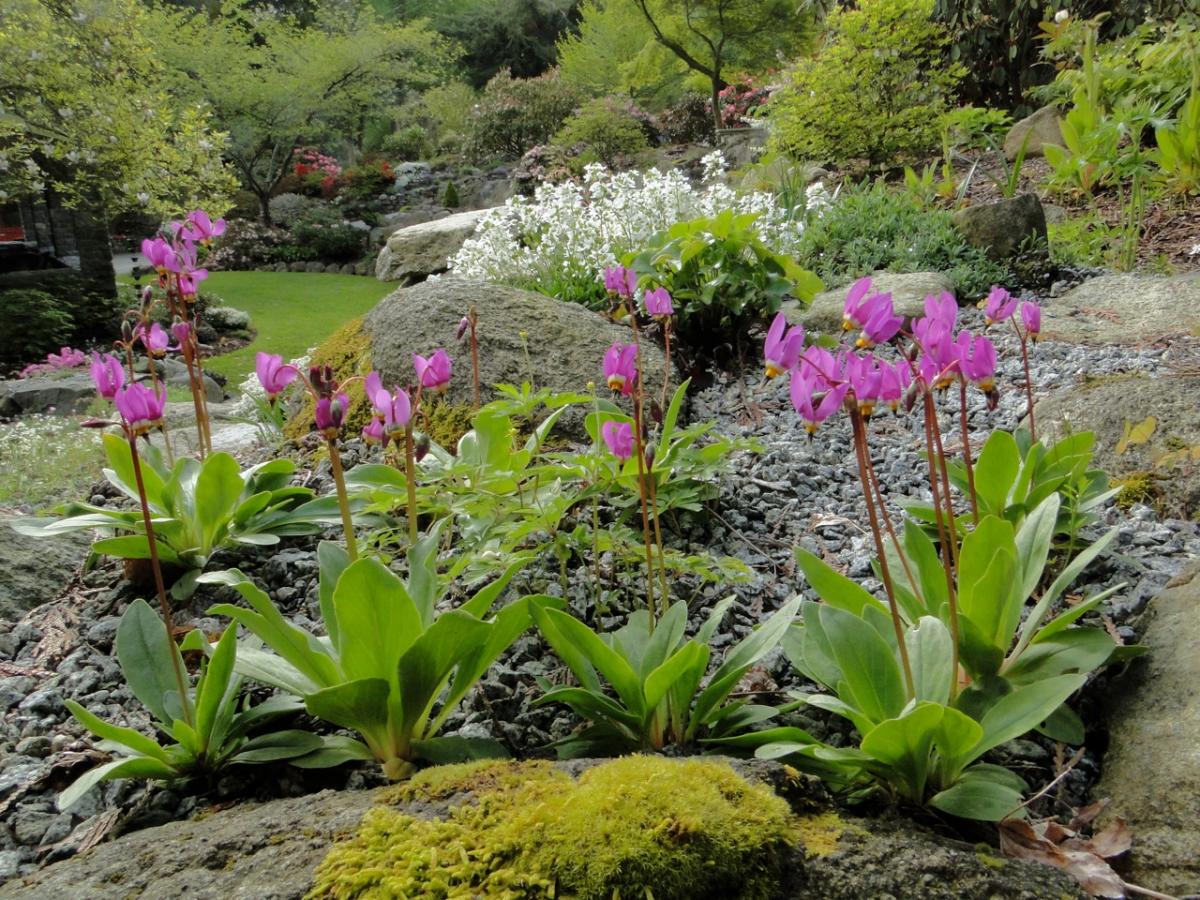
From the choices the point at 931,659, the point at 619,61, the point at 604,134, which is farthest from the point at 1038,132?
the point at 619,61

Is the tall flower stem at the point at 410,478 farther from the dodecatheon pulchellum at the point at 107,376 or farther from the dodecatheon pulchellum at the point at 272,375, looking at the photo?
the dodecatheon pulchellum at the point at 107,376

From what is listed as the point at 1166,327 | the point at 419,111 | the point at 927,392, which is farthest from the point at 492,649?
the point at 419,111

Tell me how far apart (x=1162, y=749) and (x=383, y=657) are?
1284 millimetres

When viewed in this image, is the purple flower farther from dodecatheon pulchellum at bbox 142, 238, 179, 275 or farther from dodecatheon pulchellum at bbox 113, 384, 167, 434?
dodecatheon pulchellum at bbox 113, 384, 167, 434

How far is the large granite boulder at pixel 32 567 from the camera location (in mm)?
2289

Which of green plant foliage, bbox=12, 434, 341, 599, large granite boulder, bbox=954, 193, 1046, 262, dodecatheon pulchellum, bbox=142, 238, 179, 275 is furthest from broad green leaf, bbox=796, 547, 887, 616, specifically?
large granite boulder, bbox=954, 193, 1046, 262

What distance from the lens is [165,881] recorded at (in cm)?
107

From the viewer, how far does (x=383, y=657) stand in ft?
4.54

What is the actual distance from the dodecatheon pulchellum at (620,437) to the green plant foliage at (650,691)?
336 millimetres

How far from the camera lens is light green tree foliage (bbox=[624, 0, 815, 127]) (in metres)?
16.5

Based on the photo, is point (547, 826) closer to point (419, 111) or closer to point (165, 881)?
point (165, 881)

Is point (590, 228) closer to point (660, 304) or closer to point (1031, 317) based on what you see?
point (660, 304)

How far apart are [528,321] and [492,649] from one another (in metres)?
2.34

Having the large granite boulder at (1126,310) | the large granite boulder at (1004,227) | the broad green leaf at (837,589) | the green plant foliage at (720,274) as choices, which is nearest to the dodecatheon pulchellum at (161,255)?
the broad green leaf at (837,589)
